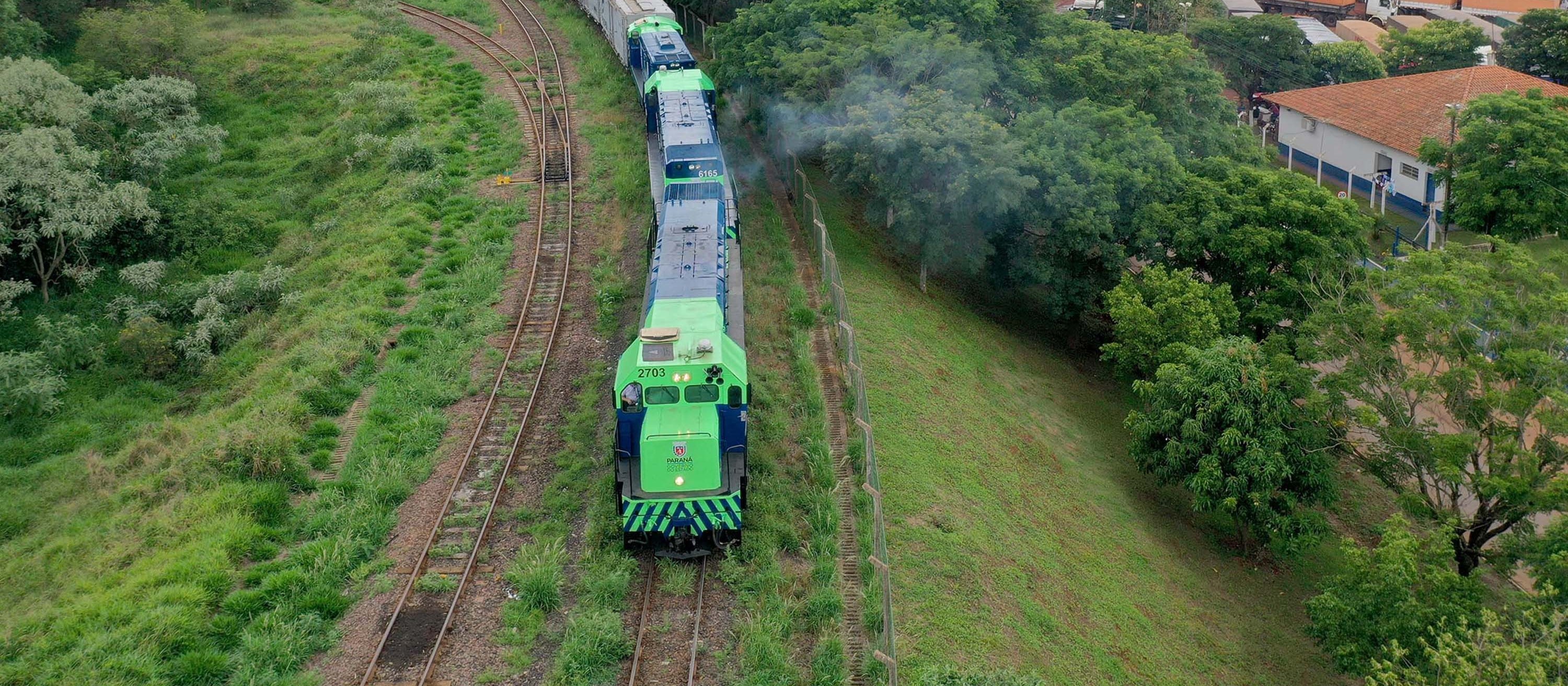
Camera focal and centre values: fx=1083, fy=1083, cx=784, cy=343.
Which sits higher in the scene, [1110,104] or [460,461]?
[1110,104]

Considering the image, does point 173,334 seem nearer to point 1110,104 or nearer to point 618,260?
point 618,260

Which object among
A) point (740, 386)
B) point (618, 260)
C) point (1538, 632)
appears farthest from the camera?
point (618, 260)

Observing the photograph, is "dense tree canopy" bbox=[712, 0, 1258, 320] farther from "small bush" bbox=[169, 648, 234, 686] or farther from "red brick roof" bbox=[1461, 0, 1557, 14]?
"red brick roof" bbox=[1461, 0, 1557, 14]

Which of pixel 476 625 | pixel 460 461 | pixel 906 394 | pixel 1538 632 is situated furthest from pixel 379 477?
pixel 1538 632

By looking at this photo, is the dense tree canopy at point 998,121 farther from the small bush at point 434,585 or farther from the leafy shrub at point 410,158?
the small bush at point 434,585

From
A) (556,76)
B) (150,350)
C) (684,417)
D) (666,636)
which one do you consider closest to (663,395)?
(684,417)

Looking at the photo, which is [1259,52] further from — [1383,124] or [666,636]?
[666,636]
